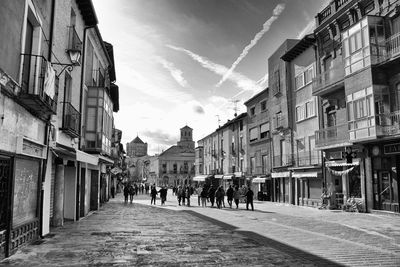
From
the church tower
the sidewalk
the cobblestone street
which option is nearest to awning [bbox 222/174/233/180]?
the sidewalk

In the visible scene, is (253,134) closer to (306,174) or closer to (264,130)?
(264,130)

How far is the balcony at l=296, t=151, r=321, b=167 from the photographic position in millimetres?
25256

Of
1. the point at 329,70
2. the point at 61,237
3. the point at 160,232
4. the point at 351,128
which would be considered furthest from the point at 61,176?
the point at 329,70

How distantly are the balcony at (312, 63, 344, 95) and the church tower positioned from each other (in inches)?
4074

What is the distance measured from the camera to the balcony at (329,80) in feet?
71.4

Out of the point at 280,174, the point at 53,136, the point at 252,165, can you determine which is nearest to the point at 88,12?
the point at 53,136

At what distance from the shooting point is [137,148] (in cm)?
16700

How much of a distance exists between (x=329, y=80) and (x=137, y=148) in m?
149

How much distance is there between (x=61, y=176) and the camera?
13469mm

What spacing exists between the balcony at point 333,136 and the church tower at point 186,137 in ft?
340

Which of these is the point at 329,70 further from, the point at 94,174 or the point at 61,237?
the point at 61,237

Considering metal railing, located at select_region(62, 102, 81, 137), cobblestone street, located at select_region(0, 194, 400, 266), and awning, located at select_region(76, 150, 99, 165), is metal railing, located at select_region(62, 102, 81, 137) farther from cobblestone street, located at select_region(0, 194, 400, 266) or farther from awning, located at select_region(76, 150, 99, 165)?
cobblestone street, located at select_region(0, 194, 400, 266)

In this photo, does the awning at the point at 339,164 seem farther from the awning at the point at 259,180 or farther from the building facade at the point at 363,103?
the awning at the point at 259,180

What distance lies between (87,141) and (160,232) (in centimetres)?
757
